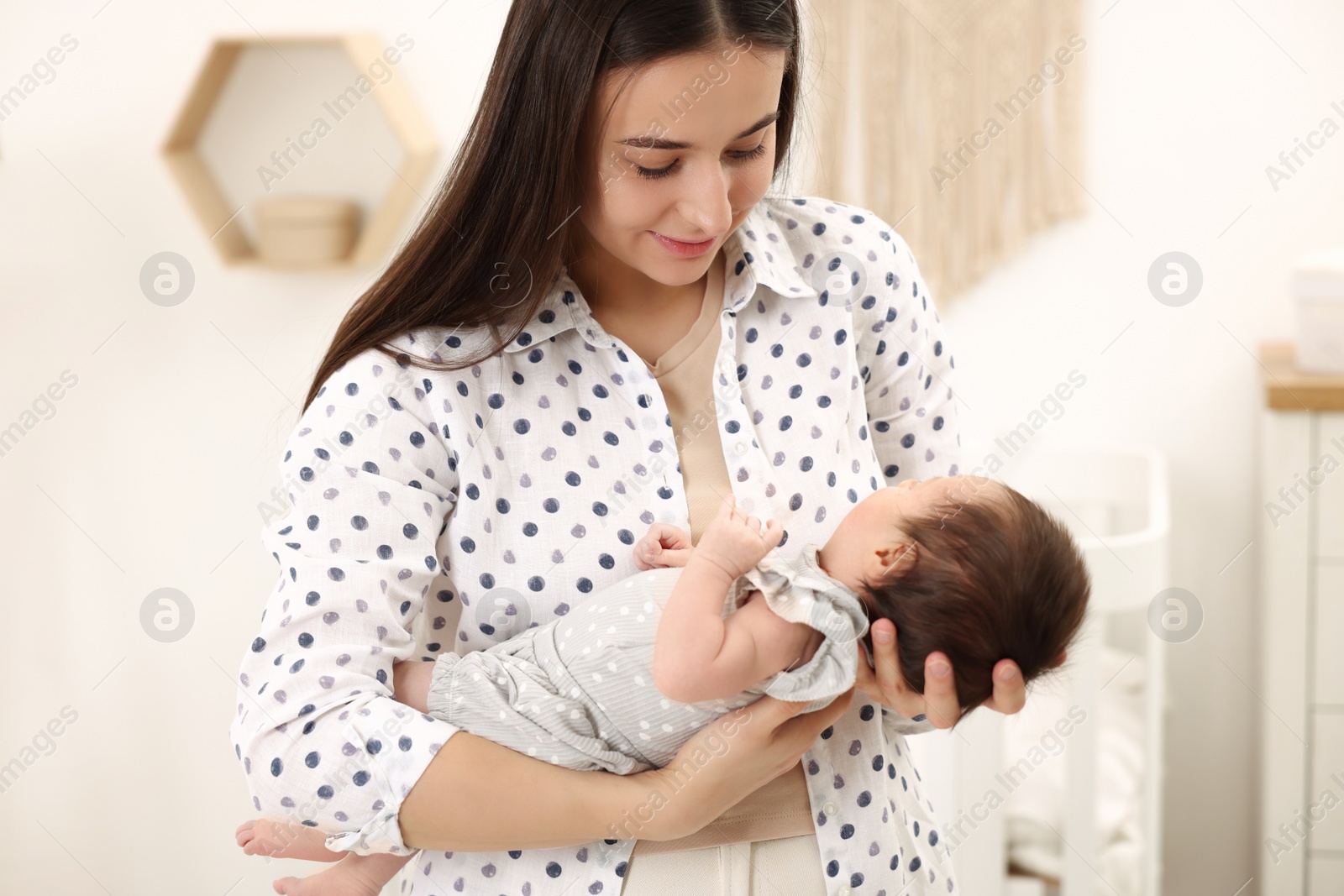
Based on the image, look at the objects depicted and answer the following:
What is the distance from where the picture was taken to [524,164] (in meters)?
1.01

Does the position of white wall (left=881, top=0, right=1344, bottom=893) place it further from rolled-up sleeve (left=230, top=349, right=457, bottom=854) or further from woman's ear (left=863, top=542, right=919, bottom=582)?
rolled-up sleeve (left=230, top=349, right=457, bottom=854)

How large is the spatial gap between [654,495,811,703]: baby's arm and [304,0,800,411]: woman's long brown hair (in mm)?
289

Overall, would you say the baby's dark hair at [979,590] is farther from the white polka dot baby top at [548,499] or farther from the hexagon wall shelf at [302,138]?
the hexagon wall shelf at [302,138]

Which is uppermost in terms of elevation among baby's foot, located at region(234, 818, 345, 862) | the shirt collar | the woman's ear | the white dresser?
the shirt collar

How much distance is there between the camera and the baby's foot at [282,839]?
1.04m

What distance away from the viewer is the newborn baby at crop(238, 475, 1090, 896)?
94 cm

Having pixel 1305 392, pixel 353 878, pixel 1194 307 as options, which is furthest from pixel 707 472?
pixel 1194 307

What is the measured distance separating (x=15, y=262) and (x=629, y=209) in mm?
1578

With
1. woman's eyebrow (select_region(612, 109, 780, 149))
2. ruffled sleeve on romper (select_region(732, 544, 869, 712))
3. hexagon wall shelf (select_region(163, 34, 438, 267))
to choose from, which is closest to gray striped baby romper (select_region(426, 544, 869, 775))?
ruffled sleeve on romper (select_region(732, 544, 869, 712))

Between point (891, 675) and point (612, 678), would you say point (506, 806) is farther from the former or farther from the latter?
point (891, 675)

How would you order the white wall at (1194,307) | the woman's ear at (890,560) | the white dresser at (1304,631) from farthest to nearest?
the white wall at (1194,307) → the white dresser at (1304,631) → the woman's ear at (890,560)

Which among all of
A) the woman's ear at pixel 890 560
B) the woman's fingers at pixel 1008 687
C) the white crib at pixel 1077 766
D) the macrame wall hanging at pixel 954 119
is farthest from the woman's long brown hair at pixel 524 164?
the macrame wall hanging at pixel 954 119

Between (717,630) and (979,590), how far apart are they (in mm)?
252

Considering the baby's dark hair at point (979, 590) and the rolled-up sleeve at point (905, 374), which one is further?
the rolled-up sleeve at point (905, 374)
